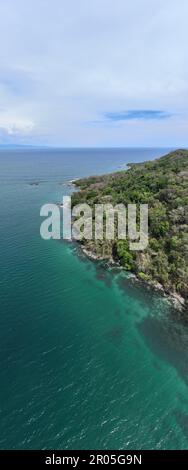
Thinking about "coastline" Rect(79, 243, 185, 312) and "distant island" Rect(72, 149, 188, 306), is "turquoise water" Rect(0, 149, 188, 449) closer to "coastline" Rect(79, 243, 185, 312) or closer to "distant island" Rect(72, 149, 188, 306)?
"coastline" Rect(79, 243, 185, 312)

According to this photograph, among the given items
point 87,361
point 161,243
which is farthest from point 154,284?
point 87,361

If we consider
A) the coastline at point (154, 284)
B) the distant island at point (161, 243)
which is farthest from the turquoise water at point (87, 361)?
the distant island at point (161, 243)

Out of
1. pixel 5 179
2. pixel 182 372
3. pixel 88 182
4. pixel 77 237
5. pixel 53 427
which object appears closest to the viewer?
pixel 53 427

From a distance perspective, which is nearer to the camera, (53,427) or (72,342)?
(53,427)

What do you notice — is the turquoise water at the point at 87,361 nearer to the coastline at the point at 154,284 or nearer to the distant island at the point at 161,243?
the coastline at the point at 154,284

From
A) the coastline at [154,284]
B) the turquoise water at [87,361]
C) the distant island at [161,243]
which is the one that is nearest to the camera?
the turquoise water at [87,361]

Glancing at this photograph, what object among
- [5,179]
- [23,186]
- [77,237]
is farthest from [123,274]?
[5,179]

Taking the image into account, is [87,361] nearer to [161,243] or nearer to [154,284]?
[154,284]
